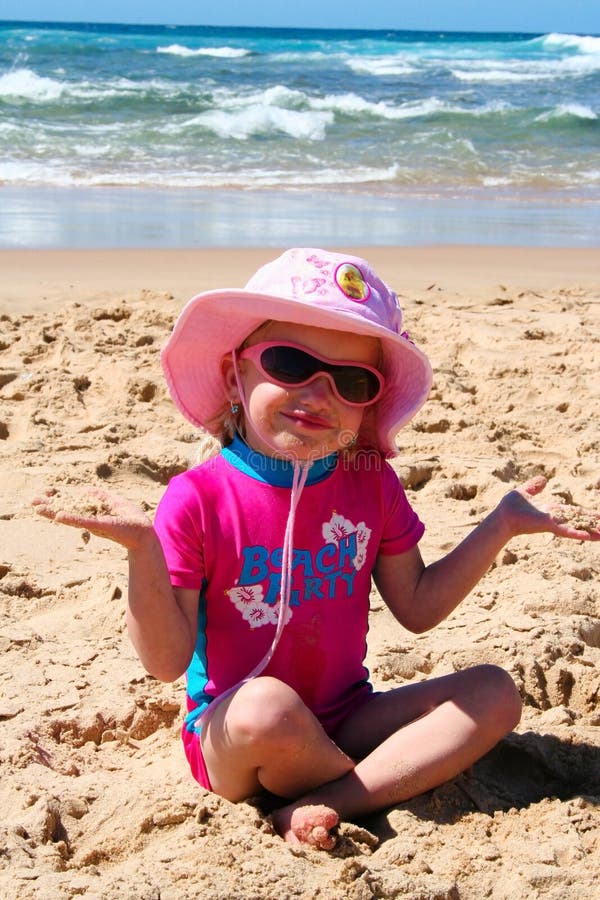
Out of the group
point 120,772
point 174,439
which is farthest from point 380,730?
point 174,439

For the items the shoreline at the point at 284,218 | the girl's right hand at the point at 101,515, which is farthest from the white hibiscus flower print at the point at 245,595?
the shoreline at the point at 284,218

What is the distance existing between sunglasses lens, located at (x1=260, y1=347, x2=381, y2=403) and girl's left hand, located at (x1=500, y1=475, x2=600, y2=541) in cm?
42

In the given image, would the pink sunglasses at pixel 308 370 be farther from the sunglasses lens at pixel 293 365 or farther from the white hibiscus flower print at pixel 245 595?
the white hibiscus flower print at pixel 245 595

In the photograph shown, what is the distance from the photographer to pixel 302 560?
2.16 meters

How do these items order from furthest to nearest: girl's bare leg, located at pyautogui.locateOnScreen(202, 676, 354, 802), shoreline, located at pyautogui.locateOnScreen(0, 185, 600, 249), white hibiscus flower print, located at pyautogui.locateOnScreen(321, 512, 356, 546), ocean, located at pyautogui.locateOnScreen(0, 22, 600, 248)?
ocean, located at pyautogui.locateOnScreen(0, 22, 600, 248) < shoreline, located at pyautogui.locateOnScreen(0, 185, 600, 249) < white hibiscus flower print, located at pyautogui.locateOnScreen(321, 512, 356, 546) < girl's bare leg, located at pyautogui.locateOnScreen(202, 676, 354, 802)

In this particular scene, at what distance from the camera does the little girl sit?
2014 mm

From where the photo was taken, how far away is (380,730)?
2229mm

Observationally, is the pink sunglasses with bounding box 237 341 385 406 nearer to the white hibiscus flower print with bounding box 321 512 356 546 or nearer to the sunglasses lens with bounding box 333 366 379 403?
the sunglasses lens with bounding box 333 366 379 403

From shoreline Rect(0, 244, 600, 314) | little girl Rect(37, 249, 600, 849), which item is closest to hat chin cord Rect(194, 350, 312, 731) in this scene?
little girl Rect(37, 249, 600, 849)

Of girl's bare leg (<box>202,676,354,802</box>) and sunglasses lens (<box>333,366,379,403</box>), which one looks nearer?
girl's bare leg (<box>202,676,354,802</box>)

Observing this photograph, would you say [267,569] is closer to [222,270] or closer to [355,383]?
[355,383]

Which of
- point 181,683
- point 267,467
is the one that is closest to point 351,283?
point 267,467

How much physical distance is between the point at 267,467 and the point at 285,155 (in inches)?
459

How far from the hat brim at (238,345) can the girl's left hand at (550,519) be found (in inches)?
11.2
